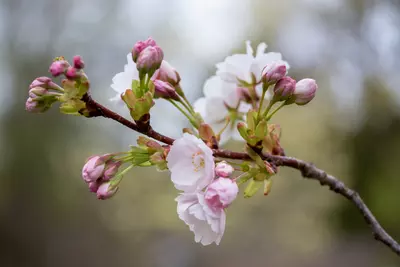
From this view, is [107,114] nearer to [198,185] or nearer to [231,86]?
[198,185]

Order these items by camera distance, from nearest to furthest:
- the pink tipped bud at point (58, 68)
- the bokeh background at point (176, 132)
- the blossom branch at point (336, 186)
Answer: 1. the pink tipped bud at point (58, 68)
2. the blossom branch at point (336, 186)
3. the bokeh background at point (176, 132)

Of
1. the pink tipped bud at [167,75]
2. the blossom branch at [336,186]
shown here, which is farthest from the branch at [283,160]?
the pink tipped bud at [167,75]

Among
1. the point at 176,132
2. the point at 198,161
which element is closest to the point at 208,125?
the point at 198,161

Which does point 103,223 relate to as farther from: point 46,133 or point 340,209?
point 340,209

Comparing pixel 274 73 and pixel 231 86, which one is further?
pixel 231 86

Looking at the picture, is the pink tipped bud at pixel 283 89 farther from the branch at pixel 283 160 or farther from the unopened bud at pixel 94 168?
the unopened bud at pixel 94 168
